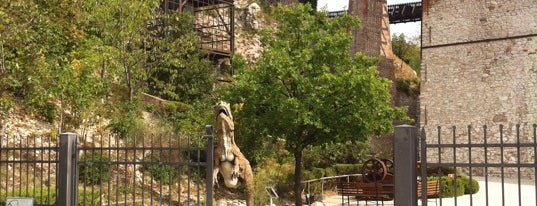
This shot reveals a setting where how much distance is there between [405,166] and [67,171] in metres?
3.92

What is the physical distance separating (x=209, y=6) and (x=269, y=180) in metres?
16.9

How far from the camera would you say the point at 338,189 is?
20031 millimetres

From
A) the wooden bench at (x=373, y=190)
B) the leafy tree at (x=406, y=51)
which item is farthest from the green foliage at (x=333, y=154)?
the leafy tree at (x=406, y=51)

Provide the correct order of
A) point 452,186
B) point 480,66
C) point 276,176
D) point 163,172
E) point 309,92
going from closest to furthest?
point 163,172 → point 309,92 → point 452,186 → point 276,176 → point 480,66

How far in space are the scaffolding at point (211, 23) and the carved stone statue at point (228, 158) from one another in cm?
1812

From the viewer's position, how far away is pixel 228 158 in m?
9.32

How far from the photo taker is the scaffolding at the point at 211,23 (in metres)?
29.2

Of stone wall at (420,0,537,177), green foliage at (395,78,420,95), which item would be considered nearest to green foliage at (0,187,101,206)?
stone wall at (420,0,537,177)

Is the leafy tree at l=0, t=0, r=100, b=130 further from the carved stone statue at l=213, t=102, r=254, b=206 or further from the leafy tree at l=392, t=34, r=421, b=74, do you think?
the leafy tree at l=392, t=34, r=421, b=74


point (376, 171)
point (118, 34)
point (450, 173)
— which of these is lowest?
point (450, 173)

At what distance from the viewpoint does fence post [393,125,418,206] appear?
5555 mm

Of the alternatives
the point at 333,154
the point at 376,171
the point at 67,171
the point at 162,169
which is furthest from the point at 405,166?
the point at 333,154

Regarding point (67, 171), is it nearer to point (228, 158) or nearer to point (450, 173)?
point (228, 158)

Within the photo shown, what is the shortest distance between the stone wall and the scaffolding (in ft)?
31.1
